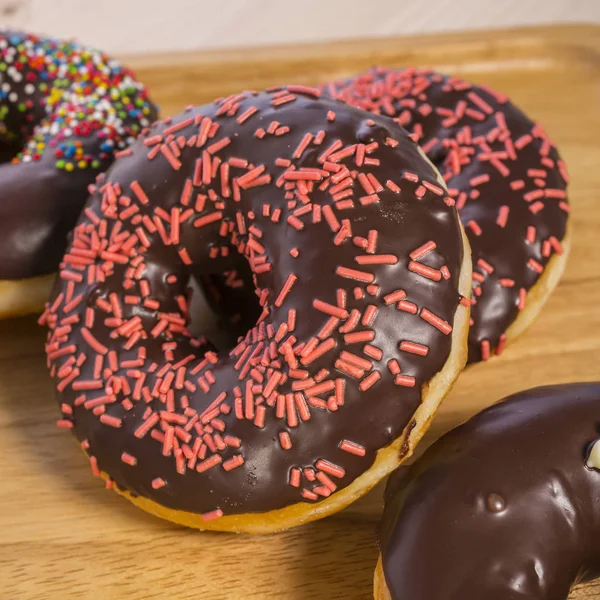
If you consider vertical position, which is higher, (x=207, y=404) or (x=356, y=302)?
(x=356, y=302)

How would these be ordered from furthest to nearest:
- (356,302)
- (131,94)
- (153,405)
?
(131,94)
(153,405)
(356,302)

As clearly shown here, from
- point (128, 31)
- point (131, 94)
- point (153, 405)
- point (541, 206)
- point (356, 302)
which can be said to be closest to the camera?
point (356, 302)

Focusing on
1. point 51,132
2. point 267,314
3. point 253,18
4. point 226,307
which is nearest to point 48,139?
point 51,132

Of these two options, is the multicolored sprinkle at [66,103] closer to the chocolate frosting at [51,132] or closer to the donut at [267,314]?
the chocolate frosting at [51,132]

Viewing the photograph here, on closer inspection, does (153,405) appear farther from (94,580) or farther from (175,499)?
(94,580)

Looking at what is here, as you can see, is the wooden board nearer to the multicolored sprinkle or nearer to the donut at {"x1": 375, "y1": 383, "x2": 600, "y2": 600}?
the donut at {"x1": 375, "y1": 383, "x2": 600, "y2": 600}

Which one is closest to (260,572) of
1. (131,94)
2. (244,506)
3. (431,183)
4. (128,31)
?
(244,506)

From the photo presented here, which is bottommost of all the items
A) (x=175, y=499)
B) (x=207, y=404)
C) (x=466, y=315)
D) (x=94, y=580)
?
(x=94, y=580)

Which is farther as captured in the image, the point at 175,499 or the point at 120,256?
the point at 120,256
